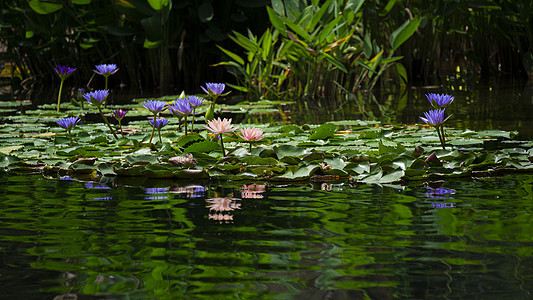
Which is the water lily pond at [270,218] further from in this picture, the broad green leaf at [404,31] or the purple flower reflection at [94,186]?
the broad green leaf at [404,31]

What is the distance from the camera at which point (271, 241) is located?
108 cm

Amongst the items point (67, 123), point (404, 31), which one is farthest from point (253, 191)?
point (404, 31)

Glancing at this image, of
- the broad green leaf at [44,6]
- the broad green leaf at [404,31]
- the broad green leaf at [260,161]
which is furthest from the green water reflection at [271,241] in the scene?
the broad green leaf at [44,6]

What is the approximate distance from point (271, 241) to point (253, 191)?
469mm

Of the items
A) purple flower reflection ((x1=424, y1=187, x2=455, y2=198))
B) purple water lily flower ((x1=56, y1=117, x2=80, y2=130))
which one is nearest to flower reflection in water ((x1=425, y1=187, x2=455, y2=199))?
purple flower reflection ((x1=424, y1=187, x2=455, y2=198))

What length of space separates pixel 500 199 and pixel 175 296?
0.80 m

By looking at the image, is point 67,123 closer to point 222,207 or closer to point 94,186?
point 94,186

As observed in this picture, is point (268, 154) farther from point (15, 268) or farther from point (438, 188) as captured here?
point (15, 268)

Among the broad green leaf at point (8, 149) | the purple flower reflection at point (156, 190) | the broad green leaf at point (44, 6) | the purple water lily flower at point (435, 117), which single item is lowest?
the purple flower reflection at point (156, 190)

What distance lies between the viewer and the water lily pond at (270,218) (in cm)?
88

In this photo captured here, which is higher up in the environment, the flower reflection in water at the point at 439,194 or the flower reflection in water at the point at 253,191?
the flower reflection in water at the point at 253,191

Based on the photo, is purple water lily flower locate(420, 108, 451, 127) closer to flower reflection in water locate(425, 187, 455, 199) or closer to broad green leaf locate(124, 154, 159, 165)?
flower reflection in water locate(425, 187, 455, 199)

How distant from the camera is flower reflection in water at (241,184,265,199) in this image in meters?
1.48

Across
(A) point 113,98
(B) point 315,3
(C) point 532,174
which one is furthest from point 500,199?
(A) point 113,98
